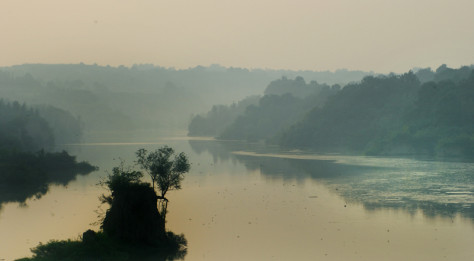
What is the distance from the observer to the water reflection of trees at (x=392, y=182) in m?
84.3

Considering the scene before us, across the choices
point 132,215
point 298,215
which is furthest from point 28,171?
point 132,215

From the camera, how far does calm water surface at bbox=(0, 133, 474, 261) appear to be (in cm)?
5881

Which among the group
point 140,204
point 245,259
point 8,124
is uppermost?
point 8,124

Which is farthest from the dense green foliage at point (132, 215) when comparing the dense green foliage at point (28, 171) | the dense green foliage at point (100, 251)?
the dense green foliage at point (28, 171)

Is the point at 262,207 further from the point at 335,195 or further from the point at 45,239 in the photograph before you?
the point at 45,239

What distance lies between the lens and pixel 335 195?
95.0m

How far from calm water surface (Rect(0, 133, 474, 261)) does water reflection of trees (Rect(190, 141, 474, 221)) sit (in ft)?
0.59

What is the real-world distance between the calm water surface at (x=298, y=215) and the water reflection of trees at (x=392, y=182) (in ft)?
0.59

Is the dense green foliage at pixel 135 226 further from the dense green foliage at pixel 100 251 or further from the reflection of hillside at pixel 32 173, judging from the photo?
the reflection of hillside at pixel 32 173

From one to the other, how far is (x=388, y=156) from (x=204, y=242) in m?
131

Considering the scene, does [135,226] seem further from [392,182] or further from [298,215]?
[392,182]

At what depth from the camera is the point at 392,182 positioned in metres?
111

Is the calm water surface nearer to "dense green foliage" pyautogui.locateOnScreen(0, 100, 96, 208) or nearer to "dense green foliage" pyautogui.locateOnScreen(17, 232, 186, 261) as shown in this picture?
"dense green foliage" pyautogui.locateOnScreen(17, 232, 186, 261)

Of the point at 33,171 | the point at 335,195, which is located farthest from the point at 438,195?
the point at 33,171
